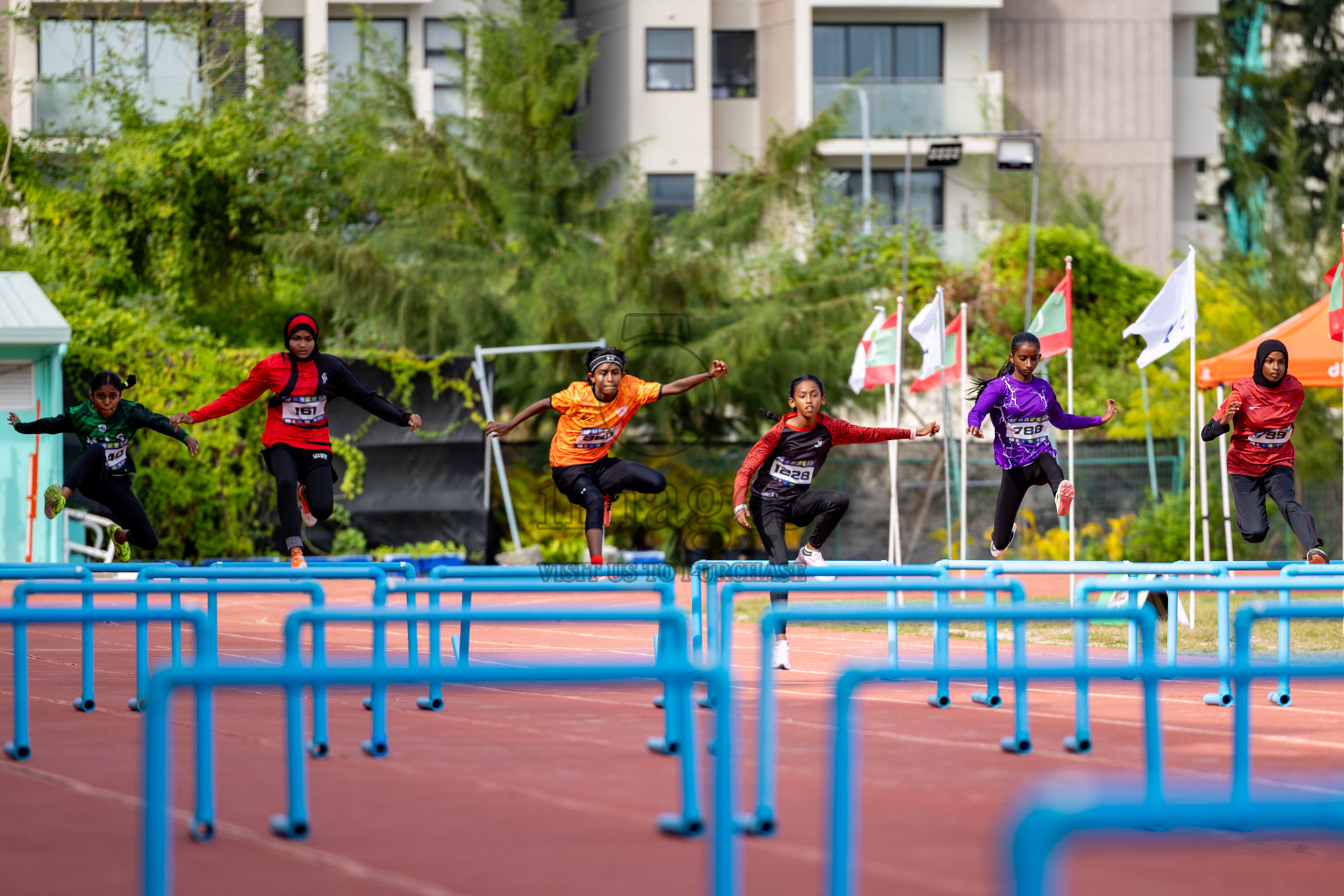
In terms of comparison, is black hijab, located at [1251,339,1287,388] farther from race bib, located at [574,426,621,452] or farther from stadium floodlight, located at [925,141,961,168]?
stadium floodlight, located at [925,141,961,168]

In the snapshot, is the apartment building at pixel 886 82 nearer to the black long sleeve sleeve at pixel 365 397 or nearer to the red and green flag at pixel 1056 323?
the red and green flag at pixel 1056 323

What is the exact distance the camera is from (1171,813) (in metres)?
2.98

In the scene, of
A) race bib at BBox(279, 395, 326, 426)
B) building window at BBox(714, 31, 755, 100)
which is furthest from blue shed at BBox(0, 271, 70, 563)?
building window at BBox(714, 31, 755, 100)

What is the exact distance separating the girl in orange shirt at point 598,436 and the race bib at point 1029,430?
247 cm

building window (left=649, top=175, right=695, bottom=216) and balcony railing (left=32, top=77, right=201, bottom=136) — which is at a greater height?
balcony railing (left=32, top=77, right=201, bottom=136)

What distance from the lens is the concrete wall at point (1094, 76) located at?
117ft

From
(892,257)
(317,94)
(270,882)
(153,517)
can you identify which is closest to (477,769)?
(270,882)

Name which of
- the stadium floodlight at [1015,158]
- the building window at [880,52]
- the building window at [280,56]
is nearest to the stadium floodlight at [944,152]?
the stadium floodlight at [1015,158]

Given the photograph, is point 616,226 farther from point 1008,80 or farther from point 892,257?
point 1008,80

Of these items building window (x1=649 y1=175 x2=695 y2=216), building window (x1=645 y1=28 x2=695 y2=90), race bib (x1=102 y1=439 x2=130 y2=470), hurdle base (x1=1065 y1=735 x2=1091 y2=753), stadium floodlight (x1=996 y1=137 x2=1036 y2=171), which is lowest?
hurdle base (x1=1065 y1=735 x2=1091 y2=753)

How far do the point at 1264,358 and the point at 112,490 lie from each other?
8617mm

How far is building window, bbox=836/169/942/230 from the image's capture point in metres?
34.9

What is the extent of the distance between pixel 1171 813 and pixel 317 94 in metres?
30.5

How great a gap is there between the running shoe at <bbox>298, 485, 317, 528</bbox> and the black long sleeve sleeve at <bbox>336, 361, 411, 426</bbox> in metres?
0.71
